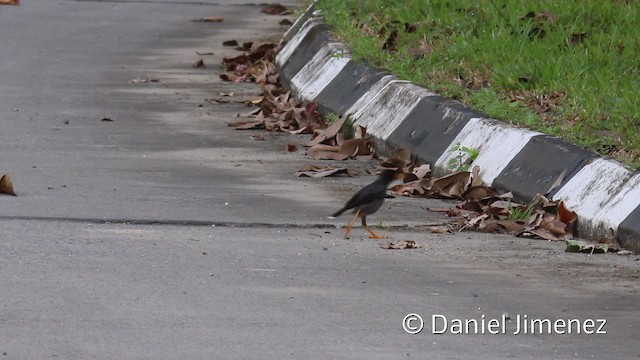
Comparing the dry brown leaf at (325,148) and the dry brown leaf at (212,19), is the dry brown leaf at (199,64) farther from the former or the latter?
the dry brown leaf at (325,148)

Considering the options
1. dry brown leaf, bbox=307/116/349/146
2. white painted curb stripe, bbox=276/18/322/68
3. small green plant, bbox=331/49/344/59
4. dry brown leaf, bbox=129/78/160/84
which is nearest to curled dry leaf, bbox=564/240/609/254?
dry brown leaf, bbox=307/116/349/146

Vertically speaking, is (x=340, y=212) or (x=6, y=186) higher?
(x=340, y=212)

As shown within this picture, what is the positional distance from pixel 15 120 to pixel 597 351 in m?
5.38

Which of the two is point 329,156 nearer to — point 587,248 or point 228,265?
point 587,248

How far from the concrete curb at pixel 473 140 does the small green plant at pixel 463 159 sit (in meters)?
0.04

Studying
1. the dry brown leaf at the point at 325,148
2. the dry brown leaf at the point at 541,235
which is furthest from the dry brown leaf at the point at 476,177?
the dry brown leaf at the point at 325,148

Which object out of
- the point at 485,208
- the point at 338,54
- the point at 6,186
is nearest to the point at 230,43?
the point at 338,54

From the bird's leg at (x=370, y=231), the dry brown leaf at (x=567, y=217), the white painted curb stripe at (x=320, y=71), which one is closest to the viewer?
the bird's leg at (x=370, y=231)

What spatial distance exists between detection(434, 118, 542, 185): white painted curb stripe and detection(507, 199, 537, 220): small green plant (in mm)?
459

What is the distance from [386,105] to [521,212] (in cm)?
215

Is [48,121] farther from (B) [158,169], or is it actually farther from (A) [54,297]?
(A) [54,297]

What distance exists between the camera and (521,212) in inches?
251

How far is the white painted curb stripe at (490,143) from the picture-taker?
693 cm

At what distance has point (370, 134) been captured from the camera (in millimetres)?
8266
